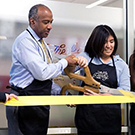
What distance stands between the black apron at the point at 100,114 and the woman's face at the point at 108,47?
0.09 m

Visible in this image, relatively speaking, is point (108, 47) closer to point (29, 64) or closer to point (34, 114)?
point (29, 64)

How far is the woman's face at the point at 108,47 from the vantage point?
2.55 metres

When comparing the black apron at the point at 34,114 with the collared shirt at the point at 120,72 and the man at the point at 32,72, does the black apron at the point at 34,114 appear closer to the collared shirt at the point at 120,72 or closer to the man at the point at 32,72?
the man at the point at 32,72

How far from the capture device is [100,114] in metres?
2.52

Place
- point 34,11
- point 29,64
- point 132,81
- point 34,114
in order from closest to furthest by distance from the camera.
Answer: point 29,64, point 34,114, point 34,11, point 132,81

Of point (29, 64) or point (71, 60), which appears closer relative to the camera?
point (29, 64)

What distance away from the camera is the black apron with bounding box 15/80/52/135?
91.3 inches

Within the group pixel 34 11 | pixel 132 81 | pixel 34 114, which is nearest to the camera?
pixel 34 114

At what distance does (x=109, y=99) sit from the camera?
244 cm

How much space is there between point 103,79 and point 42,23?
63cm

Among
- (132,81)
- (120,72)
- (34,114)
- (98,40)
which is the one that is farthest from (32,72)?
(132,81)

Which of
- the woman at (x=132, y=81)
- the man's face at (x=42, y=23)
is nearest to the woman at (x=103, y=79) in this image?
the woman at (x=132, y=81)

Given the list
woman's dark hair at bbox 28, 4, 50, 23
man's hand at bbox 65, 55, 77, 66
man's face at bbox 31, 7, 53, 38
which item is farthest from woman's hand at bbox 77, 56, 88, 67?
woman's dark hair at bbox 28, 4, 50, 23

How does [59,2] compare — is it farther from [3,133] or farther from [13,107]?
[3,133]
